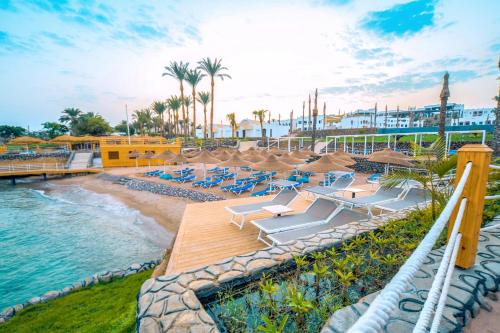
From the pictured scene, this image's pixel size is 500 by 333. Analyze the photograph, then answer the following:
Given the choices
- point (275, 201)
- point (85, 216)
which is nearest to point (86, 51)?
point (85, 216)

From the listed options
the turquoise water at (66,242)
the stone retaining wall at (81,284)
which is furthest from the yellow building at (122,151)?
the stone retaining wall at (81,284)

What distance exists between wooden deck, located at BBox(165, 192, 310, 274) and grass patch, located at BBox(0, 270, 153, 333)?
113 cm

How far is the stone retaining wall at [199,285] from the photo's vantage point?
2066 mm

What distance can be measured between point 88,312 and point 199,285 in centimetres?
373

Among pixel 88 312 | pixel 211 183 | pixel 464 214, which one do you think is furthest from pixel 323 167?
pixel 88 312

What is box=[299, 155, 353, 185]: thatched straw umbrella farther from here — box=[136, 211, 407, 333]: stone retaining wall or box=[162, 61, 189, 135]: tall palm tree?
box=[162, 61, 189, 135]: tall palm tree

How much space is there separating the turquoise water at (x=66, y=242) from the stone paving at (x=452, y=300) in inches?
284

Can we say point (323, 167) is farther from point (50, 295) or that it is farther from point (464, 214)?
point (50, 295)

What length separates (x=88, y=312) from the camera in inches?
178

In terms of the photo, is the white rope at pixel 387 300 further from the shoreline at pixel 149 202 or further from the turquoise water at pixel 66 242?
the turquoise water at pixel 66 242

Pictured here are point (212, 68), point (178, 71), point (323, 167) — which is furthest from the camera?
point (178, 71)

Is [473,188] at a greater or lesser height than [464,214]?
greater

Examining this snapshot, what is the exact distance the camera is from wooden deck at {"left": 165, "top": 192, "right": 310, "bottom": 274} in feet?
14.6

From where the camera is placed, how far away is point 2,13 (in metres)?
13.7
